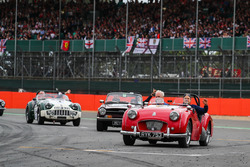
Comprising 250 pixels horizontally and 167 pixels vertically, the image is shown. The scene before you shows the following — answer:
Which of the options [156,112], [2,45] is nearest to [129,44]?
[2,45]

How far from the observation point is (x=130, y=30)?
146 feet

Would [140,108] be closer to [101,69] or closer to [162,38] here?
[101,69]

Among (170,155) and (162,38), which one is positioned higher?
(162,38)

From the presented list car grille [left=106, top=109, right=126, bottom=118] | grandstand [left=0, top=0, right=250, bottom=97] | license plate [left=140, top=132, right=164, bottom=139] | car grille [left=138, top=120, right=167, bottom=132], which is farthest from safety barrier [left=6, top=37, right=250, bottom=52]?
license plate [left=140, top=132, right=164, bottom=139]

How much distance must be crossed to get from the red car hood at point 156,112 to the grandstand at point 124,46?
822 inches

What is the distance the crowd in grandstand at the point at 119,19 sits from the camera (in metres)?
41.3

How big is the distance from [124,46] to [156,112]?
103 ft

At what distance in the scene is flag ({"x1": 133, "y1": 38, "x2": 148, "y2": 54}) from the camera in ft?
136

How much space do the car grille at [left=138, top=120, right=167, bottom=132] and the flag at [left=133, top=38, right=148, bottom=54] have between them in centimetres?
2944

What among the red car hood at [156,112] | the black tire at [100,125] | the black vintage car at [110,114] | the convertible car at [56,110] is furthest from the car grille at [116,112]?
the red car hood at [156,112]

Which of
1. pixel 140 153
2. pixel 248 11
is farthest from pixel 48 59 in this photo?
pixel 140 153

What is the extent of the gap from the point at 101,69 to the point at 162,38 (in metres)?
6.30

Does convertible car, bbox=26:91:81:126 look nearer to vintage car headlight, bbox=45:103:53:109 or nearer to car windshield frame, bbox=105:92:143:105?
vintage car headlight, bbox=45:103:53:109

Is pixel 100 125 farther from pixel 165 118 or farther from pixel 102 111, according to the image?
pixel 165 118
